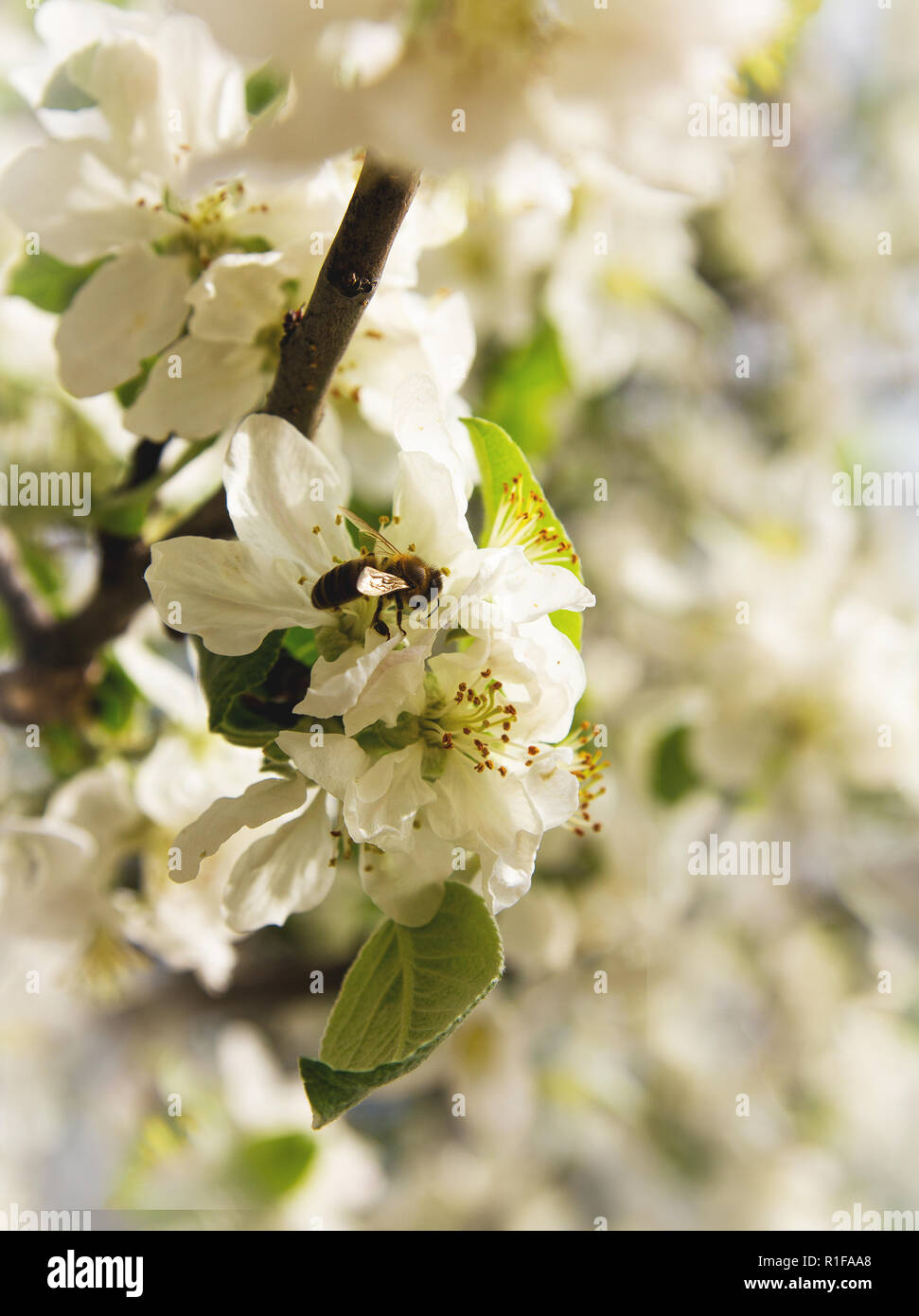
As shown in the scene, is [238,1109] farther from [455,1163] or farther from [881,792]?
[881,792]

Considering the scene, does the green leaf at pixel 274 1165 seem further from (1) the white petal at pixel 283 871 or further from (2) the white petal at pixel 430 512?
(2) the white petal at pixel 430 512

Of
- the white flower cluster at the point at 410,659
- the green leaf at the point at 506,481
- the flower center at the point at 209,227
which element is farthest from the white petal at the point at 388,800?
the flower center at the point at 209,227

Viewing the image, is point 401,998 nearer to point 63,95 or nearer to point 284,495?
point 284,495

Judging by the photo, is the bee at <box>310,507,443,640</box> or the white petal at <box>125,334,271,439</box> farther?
the white petal at <box>125,334,271,439</box>
